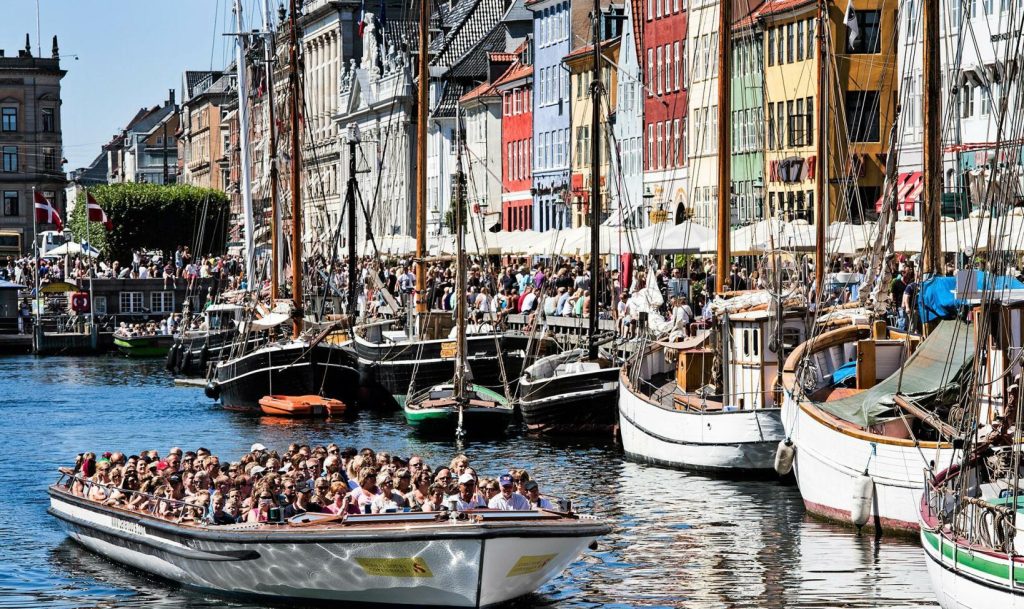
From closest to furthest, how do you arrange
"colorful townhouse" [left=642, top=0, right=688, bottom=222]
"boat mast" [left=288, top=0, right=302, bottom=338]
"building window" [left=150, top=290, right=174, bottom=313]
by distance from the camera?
"boat mast" [left=288, top=0, right=302, bottom=338], "colorful townhouse" [left=642, top=0, right=688, bottom=222], "building window" [left=150, top=290, right=174, bottom=313]

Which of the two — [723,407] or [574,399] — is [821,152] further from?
[574,399]

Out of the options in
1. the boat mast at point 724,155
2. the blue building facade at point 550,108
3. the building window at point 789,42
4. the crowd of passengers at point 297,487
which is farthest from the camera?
the blue building facade at point 550,108

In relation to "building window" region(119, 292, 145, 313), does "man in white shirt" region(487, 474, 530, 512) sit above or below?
below

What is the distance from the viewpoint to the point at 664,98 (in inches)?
3716

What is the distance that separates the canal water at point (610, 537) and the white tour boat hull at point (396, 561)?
0.96 m

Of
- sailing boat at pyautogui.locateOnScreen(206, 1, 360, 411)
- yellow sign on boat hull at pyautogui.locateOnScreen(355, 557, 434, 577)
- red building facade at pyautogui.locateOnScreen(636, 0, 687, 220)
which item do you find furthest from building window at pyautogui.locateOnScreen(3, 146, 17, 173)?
yellow sign on boat hull at pyautogui.locateOnScreen(355, 557, 434, 577)

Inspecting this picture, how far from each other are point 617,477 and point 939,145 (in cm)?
1034

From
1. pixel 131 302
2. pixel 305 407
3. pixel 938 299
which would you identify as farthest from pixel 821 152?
pixel 131 302

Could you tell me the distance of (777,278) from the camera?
3856 cm

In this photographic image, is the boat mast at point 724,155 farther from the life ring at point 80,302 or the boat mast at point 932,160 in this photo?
the life ring at point 80,302

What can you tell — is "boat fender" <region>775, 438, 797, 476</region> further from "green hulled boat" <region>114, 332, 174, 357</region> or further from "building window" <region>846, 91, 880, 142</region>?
"green hulled boat" <region>114, 332, 174, 357</region>

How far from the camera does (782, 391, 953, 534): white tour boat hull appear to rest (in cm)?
3116

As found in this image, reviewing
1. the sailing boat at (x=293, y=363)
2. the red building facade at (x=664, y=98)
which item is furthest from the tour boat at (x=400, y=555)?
the red building facade at (x=664, y=98)

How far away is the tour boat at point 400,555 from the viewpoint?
26078 mm
